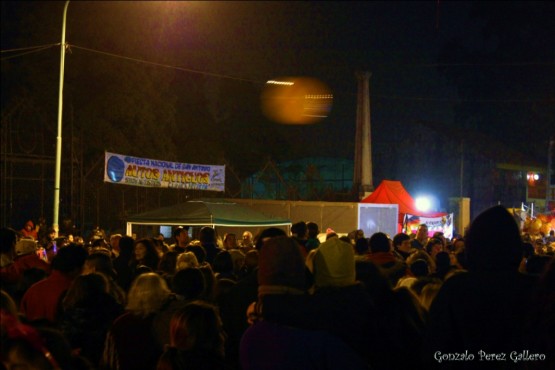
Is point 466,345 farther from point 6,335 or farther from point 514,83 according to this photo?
point 514,83

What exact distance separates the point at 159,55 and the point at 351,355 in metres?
30.3

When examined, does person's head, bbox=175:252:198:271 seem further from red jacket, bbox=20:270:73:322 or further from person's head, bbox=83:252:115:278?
red jacket, bbox=20:270:73:322

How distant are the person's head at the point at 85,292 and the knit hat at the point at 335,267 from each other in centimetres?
195

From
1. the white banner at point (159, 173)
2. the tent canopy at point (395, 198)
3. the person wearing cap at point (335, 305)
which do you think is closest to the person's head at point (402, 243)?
the person wearing cap at point (335, 305)

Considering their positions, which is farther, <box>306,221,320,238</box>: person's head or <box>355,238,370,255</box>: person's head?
<box>306,221,320,238</box>: person's head

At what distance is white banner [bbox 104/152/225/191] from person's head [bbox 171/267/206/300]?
626 inches

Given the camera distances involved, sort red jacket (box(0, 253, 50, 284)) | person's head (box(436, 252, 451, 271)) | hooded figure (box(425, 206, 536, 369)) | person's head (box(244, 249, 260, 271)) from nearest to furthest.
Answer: hooded figure (box(425, 206, 536, 369))
red jacket (box(0, 253, 50, 284))
person's head (box(244, 249, 260, 271))
person's head (box(436, 252, 451, 271))

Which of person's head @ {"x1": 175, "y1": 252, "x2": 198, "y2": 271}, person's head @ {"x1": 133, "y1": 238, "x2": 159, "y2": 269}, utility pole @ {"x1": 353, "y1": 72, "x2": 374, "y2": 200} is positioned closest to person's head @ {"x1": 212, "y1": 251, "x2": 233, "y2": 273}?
person's head @ {"x1": 175, "y1": 252, "x2": 198, "y2": 271}

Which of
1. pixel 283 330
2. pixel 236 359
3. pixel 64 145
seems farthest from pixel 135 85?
pixel 283 330

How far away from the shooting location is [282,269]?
11.8ft

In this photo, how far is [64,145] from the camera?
2761 cm

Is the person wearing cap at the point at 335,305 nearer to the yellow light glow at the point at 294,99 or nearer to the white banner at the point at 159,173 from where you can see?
the white banner at the point at 159,173

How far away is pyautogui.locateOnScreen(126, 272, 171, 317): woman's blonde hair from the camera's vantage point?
200 inches

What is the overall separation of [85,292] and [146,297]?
56cm
